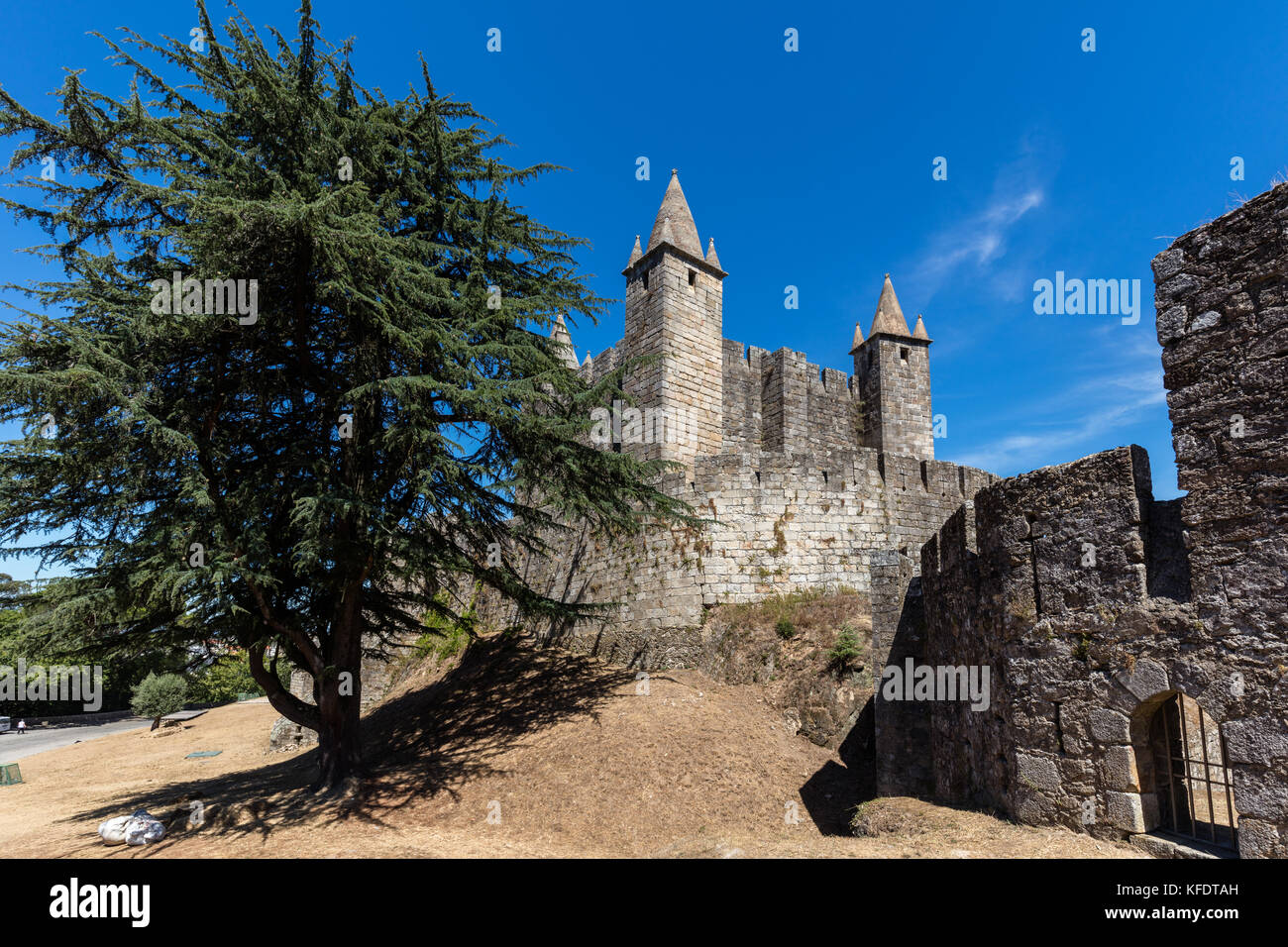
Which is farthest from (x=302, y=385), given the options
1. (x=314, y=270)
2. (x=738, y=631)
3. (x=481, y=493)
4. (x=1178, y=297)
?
(x=1178, y=297)

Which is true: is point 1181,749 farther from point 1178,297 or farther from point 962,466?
point 962,466

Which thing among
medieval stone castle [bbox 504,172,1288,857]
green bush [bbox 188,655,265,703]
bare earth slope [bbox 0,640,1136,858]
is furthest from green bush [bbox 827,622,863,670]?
green bush [bbox 188,655,265,703]

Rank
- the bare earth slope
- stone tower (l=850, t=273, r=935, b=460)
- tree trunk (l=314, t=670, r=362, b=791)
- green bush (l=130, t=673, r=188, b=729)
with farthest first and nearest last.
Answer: green bush (l=130, t=673, r=188, b=729), stone tower (l=850, t=273, r=935, b=460), tree trunk (l=314, t=670, r=362, b=791), the bare earth slope

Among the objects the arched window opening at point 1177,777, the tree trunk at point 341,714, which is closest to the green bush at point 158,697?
the tree trunk at point 341,714

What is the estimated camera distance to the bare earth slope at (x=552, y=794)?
905 centimetres

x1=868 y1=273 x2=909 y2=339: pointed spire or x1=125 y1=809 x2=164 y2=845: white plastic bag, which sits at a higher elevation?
x1=868 y1=273 x2=909 y2=339: pointed spire

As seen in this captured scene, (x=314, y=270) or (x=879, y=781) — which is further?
(x=314, y=270)

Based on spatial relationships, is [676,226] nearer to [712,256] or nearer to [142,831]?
[712,256]

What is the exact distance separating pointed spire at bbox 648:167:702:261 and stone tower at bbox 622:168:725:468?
3 cm

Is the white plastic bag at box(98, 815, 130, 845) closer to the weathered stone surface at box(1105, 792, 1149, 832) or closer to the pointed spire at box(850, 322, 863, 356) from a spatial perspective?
the weathered stone surface at box(1105, 792, 1149, 832)

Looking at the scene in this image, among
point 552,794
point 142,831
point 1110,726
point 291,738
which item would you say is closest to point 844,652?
point 552,794

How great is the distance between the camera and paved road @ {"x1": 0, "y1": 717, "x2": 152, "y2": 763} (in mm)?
24281

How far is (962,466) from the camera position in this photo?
59.0 ft

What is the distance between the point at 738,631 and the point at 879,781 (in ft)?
16.3
